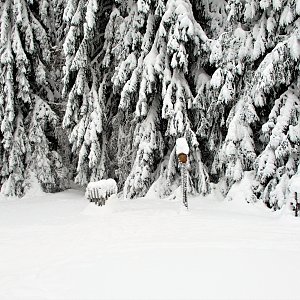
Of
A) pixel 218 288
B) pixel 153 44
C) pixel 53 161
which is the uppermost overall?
pixel 153 44

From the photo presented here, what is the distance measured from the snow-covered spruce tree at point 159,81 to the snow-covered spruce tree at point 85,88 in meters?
1.10

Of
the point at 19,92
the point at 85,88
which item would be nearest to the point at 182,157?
the point at 85,88

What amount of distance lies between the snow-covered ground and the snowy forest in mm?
2158

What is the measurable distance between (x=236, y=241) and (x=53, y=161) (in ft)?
32.8

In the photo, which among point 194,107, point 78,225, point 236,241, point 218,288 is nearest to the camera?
point 218,288

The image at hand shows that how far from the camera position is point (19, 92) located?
14.2 metres

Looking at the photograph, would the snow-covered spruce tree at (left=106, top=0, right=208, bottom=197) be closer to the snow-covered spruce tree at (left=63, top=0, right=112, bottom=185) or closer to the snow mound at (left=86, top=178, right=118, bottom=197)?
the snow-covered spruce tree at (left=63, top=0, right=112, bottom=185)

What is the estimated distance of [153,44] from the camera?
1174cm

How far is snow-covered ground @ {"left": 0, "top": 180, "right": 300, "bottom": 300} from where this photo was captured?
14.1 feet

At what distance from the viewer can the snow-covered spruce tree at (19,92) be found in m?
13.9

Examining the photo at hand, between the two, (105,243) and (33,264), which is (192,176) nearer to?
(105,243)

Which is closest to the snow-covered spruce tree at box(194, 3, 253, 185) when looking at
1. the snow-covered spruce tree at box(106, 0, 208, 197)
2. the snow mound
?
the snow-covered spruce tree at box(106, 0, 208, 197)

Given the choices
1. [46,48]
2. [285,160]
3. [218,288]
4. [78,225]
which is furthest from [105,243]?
[46,48]

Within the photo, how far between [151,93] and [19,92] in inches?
204
